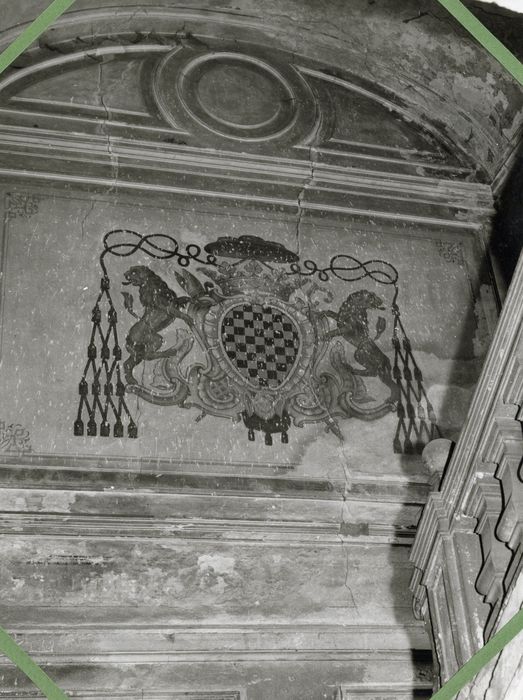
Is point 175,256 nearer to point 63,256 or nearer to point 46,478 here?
point 63,256

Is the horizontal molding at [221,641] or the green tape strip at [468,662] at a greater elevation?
the green tape strip at [468,662]

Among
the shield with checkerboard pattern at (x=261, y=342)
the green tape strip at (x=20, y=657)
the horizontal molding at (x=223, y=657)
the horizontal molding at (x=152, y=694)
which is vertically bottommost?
the horizontal molding at (x=152, y=694)

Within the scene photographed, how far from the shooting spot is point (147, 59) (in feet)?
24.1

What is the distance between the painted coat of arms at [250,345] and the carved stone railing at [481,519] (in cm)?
208

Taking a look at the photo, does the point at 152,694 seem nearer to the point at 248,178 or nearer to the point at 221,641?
the point at 221,641

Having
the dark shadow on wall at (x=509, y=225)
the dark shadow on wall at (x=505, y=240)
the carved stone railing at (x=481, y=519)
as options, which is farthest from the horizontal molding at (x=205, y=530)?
the dark shadow on wall at (x=509, y=225)

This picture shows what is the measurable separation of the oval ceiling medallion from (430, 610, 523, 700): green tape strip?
189 inches

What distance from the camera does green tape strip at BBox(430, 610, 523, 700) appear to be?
2830mm

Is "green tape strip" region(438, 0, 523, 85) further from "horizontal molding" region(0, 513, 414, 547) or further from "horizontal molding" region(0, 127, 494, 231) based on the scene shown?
"horizontal molding" region(0, 127, 494, 231)

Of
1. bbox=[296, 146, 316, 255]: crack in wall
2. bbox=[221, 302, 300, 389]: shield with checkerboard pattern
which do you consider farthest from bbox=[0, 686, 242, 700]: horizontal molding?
bbox=[296, 146, 316, 255]: crack in wall

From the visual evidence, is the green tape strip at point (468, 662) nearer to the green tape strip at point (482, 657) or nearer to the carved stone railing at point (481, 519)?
the green tape strip at point (482, 657)

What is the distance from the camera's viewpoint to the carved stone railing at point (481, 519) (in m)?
3.25

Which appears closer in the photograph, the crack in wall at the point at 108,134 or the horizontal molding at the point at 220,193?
the horizontal molding at the point at 220,193

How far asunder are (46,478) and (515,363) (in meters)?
2.87
